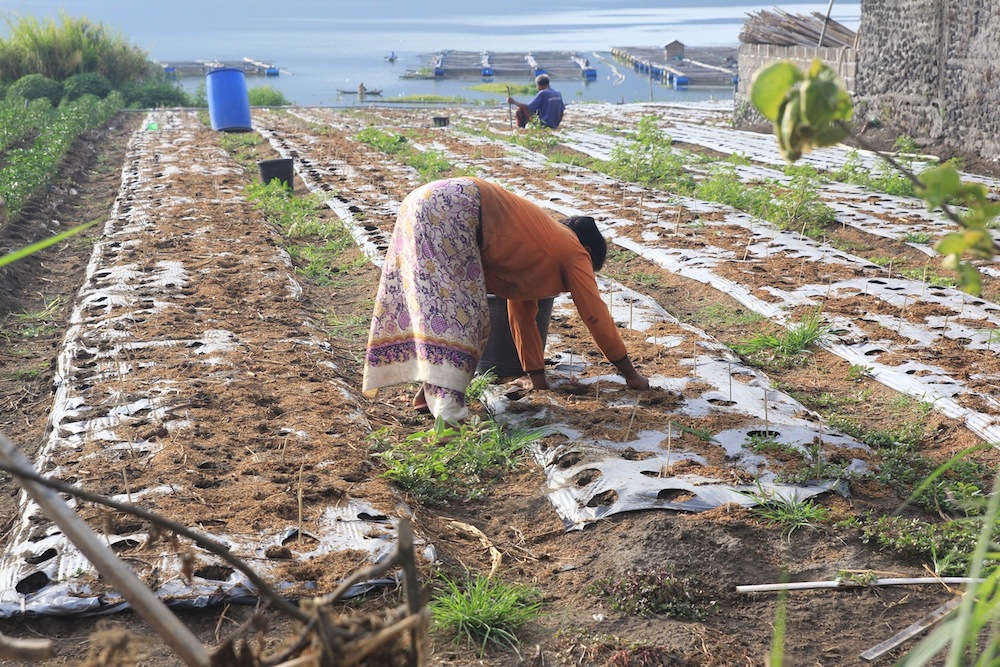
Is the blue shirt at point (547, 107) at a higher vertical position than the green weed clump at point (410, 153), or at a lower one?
higher

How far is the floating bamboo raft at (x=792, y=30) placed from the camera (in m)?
11.6

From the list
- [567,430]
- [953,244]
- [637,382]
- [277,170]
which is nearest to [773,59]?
[277,170]

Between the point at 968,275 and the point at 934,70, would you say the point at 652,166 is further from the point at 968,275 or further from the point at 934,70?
the point at 968,275

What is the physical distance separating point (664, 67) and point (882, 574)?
3392 centimetres

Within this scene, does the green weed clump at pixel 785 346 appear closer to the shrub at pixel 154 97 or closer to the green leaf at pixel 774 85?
the green leaf at pixel 774 85

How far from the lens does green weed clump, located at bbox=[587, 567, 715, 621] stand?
7.72 feet

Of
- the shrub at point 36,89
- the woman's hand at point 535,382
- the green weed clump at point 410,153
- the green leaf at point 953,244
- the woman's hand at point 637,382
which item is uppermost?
the green leaf at point 953,244

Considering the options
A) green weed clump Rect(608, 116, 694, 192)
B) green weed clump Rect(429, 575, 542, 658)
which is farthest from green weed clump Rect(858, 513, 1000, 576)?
green weed clump Rect(608, 116, 694, 192)

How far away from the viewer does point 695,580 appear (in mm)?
2441

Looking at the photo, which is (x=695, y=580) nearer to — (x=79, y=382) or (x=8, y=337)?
(x=79, y=382)

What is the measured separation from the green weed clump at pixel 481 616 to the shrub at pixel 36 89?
17.5 m

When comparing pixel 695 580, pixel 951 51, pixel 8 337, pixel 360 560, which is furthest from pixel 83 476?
pixel 951 51

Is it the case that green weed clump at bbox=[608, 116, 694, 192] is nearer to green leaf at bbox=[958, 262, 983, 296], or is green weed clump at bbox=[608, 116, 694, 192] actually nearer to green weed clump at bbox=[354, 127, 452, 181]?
green weed clump at bbox=[354, 127, 452, 181]

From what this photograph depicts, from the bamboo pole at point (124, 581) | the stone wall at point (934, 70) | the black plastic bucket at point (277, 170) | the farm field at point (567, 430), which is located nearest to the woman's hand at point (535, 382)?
the farm field at point (567, 430)
